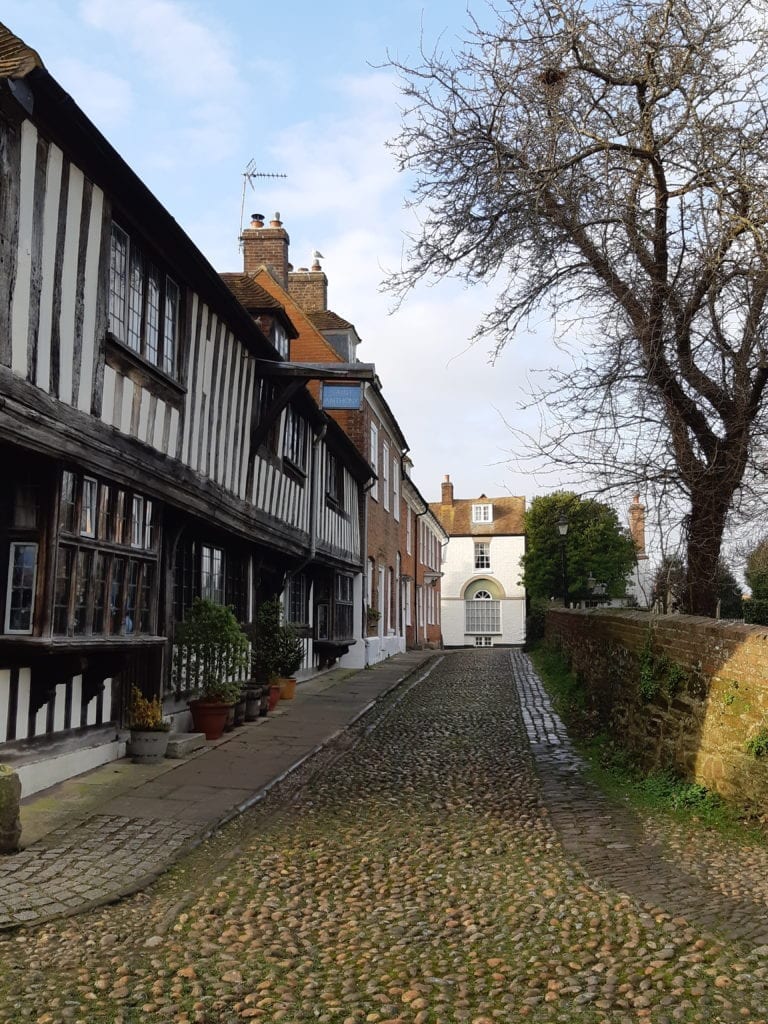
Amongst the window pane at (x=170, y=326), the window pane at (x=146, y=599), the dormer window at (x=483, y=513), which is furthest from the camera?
the dormer window at (x=483, y=513)

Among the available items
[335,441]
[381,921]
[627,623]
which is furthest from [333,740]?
[335,441]

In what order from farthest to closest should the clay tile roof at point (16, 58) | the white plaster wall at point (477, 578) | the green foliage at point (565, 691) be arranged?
the white plaster wall at point (477, 578) < the green foliage at point (565, 691) < the clay tile roof at point (16, 58)

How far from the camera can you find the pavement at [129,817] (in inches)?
180

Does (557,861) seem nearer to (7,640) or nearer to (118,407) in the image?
(7,640)

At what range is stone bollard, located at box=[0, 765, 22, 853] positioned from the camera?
505cm

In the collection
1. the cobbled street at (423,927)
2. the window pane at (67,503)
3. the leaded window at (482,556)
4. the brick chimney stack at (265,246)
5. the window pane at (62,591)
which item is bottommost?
the cobbled street at (423,927)

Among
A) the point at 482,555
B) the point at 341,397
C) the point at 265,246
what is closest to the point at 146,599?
the point at 341,397

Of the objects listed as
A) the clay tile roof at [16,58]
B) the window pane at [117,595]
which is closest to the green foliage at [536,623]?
the window pane at [117,595]

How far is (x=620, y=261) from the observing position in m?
7.68

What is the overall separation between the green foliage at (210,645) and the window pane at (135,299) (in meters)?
3.18

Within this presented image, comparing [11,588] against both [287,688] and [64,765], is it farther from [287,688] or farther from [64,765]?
[287,688]

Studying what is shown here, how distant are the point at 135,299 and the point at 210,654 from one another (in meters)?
3.96

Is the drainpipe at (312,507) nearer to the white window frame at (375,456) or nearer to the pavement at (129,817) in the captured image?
the pavement at (129,817)

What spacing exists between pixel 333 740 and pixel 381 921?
18.2 ft
